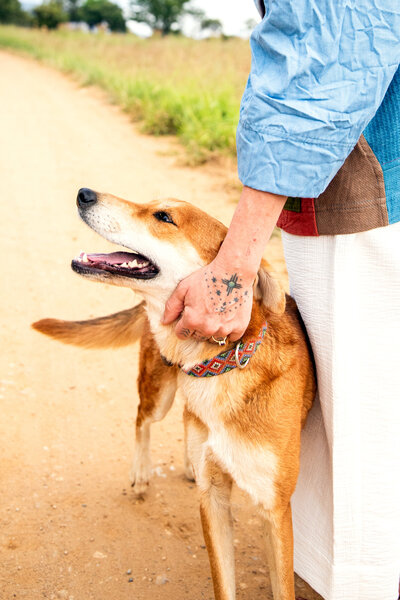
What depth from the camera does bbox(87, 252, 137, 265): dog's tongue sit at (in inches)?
86.2

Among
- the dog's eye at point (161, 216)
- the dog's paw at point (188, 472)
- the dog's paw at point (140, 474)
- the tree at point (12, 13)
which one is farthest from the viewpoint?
the tree at point (12, 13)

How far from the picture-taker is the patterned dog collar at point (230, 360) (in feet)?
6.84

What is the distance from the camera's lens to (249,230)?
1.67 m

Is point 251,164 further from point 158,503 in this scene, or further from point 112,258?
point 158,503

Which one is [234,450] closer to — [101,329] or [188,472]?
[101,329]

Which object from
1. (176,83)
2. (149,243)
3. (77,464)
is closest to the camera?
(149,243)

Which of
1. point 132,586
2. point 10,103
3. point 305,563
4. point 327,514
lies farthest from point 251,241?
point 10,103

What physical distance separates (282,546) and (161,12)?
5575 cm

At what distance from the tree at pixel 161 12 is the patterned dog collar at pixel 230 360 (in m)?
54.3

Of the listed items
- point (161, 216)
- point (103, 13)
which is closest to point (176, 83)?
point (161, 216)

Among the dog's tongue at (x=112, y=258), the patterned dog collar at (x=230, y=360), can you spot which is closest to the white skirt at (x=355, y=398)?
the patterned dog collar at (x=230, y=360)

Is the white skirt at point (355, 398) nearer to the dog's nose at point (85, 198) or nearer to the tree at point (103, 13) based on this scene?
the dog's nose at point (85, 198)

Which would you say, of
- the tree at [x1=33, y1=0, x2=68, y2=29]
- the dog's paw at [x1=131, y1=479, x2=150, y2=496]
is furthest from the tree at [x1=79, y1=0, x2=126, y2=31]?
the dog's paw at [x1=131, y1=479, x2=150, y2=496]

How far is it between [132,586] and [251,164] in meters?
1.89
